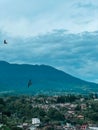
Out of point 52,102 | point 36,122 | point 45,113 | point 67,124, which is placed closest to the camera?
point 36,122

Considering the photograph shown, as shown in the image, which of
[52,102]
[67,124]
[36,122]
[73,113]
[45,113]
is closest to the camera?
[36,122]

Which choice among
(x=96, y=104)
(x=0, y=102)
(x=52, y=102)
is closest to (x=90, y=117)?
(x=96, y=104)

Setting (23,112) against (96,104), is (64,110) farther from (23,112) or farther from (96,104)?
(23,112)

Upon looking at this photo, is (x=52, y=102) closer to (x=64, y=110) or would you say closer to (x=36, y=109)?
(x=64, y=110)

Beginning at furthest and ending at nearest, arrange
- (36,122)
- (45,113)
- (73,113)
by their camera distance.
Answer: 1. (73,113)
2. (45,113)
3. (36,122)

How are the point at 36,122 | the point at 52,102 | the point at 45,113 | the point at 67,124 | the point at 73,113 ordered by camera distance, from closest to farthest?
the point at 36,122 → the point at 67,124 → the point at 45,113 → the point at 73,113 → the point at 52,102

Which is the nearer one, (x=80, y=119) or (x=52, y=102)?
(x=80, y=119)

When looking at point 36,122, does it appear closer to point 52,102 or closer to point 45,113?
point 45,113

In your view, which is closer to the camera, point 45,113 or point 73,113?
point 45,113

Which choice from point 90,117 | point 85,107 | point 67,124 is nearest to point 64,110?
point 85,107
